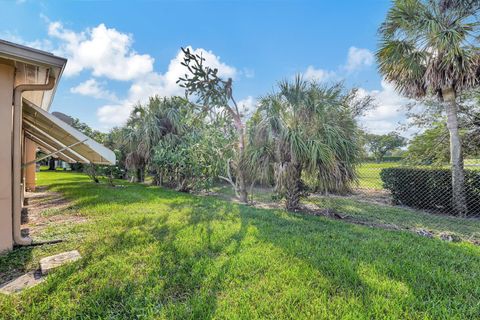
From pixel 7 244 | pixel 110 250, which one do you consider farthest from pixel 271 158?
pixel 7 244

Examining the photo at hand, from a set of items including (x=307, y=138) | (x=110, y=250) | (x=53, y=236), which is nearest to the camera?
(x=110, y=250)

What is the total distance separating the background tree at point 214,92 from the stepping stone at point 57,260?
6344 mm

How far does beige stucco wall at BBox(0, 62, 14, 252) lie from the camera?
4.01m

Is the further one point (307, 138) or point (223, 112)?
point (223, 112)

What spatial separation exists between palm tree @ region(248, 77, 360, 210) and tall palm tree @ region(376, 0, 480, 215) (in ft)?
13.1

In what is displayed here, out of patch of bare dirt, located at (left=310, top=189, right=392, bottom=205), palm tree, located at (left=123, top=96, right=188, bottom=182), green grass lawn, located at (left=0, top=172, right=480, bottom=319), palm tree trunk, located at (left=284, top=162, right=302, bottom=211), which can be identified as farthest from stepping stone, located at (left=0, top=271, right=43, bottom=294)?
palm tree, located at (left=123, top=96, right=188, bottom=182)

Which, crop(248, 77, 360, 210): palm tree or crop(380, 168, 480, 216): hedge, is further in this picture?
crop(380, 168, 480, 216): hedge

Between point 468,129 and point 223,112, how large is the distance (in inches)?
487

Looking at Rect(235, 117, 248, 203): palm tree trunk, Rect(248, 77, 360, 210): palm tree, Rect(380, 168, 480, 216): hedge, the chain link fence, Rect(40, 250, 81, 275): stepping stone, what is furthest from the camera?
Rect(235, 117, 248, 203): palm tree trunk

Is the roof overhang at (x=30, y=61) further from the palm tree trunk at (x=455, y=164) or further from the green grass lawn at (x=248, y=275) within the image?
the palm tree trunk at (x=455, y=164)

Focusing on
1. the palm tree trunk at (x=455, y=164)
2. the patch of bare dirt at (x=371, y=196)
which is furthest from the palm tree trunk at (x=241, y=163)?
the palm tree trunk at (x=455, y=164)

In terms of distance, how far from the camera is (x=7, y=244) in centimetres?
416

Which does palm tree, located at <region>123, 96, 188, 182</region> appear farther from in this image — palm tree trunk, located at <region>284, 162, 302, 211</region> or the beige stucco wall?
the beige stucco wall

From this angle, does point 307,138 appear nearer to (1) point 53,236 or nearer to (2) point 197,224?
(2) point 197,224
